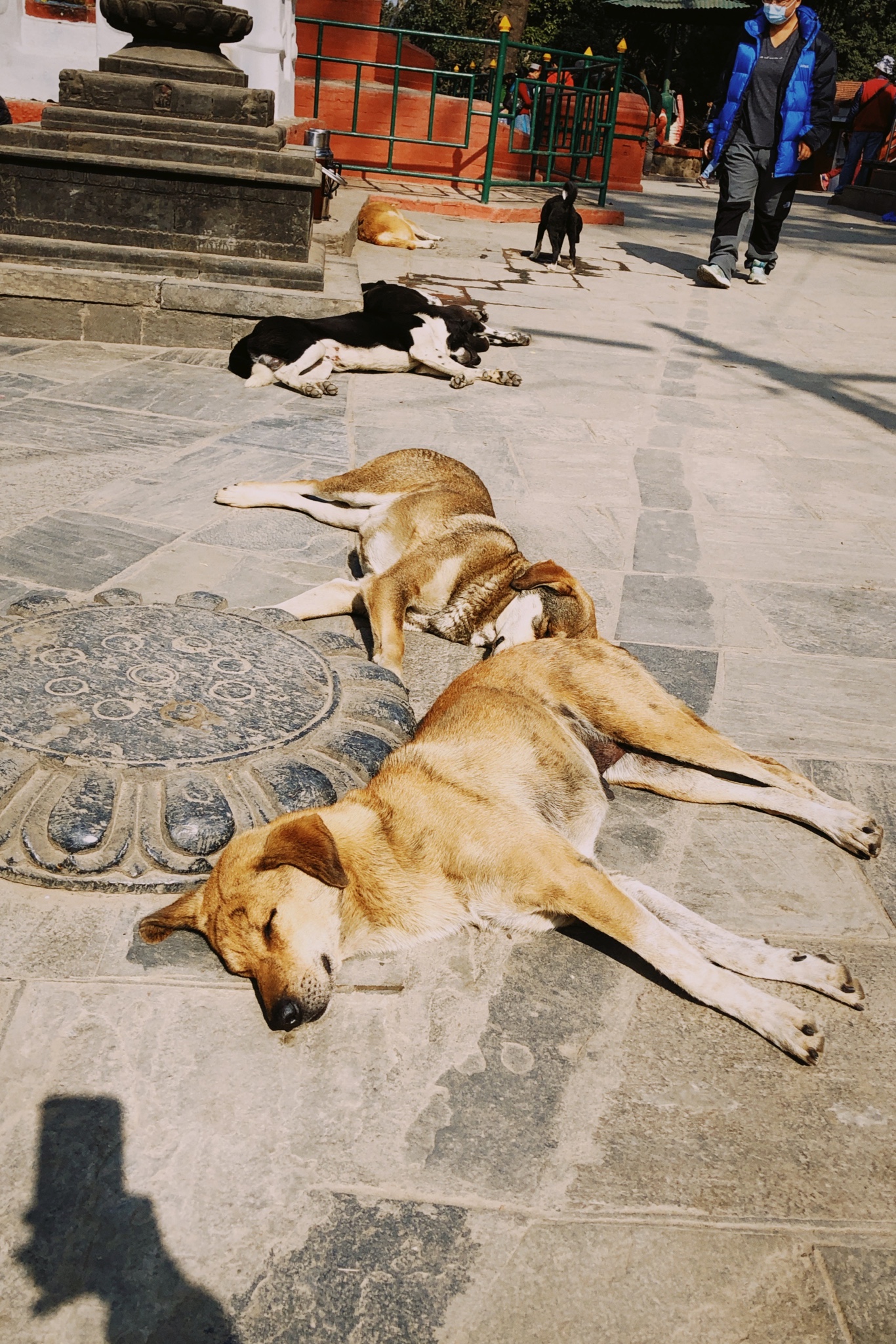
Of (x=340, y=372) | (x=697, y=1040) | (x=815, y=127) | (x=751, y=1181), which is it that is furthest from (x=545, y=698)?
(x=815, y=127)

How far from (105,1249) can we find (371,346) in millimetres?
6920

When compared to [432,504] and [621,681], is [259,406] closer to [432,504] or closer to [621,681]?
[432,504]

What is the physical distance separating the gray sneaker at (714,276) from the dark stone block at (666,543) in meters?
7.60

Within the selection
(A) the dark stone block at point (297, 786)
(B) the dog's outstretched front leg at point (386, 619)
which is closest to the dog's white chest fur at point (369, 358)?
(B) the dog's outstretched front leg at point (386, 619)

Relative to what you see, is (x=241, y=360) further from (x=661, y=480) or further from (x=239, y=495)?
(x=661, y=480)

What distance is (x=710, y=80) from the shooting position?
41375 millimetres

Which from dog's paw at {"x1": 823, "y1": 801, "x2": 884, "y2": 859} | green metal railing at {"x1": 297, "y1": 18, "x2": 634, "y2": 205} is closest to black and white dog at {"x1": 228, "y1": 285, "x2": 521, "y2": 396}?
dog's paw at {"x1": 823, "y1": 801, "x2": 884, "y2": 859}

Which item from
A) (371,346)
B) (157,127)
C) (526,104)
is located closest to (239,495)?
(371,346)

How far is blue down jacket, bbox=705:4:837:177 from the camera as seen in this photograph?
11102 mm

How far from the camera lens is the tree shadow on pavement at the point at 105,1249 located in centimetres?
171

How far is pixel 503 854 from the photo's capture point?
8.76 feet

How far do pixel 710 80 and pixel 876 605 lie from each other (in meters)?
44.0

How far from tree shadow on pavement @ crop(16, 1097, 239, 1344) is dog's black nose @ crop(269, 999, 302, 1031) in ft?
1.24

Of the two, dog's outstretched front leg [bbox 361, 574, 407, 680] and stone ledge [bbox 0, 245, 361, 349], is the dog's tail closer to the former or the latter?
stone ledge [bbox 0, 245, 361, 349]
